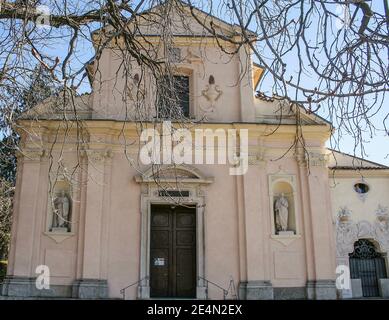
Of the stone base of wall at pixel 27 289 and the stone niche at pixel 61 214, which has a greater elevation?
the stone niche at pixel 61 214

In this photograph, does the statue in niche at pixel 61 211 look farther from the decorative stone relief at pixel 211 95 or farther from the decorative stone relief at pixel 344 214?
the decorative stone relief at pixel 344 214

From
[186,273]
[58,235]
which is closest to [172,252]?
[186,273]

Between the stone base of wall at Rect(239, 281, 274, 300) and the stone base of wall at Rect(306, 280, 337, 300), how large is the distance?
1118mm

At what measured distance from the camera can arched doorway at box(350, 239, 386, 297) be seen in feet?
52.0

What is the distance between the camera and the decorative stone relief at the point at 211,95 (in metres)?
15.7

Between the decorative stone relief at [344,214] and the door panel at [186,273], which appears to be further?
the decorative stone relief at [344,214]

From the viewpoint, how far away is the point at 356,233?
Answer: 53.2ft

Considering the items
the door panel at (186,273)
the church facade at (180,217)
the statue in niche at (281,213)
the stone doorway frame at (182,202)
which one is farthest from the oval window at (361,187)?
the door panel at (186,273)

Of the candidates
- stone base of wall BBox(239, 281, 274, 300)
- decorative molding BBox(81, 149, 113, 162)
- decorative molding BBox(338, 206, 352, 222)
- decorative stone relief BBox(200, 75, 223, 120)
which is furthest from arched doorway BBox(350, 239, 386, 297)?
decorative molding BBox(81, 149, 113, 162)

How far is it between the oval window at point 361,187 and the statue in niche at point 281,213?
3.19 metres

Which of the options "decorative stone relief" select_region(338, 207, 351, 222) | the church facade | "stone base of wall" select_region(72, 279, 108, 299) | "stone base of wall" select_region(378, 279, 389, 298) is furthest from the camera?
"decorative stone relief" select_region(338, 207, 351, 222)

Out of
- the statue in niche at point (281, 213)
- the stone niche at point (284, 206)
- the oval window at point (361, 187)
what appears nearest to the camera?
the stone niche at point (284, 206)

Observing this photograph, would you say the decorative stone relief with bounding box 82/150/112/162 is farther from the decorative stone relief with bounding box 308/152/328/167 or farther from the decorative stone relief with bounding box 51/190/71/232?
the decorative stone relief with bounding box 308/152/328/167
